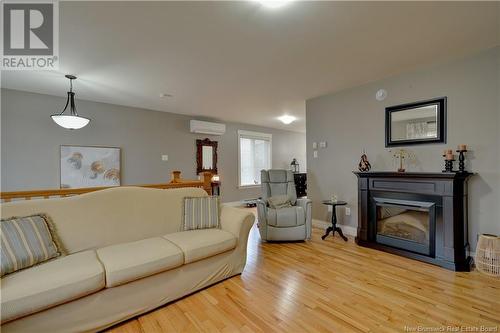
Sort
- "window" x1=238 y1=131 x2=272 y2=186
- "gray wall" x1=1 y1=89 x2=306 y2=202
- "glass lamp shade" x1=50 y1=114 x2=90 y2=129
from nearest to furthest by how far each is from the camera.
Result: "glass lamp shade" x1=50 y1=114 x2=90 y2=129 → "gray wall" x1=1 y1=89 x2=306 y2=202 → "window" x1=238 y1=131 x2=272 y2=186

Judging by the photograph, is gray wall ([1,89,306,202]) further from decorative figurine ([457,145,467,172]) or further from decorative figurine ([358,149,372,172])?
decorative figurine ([457,145,467,172])

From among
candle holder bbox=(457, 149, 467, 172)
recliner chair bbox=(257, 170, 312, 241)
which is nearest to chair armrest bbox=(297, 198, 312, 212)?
recliner chair bbox=(257, 170, 312, 241)

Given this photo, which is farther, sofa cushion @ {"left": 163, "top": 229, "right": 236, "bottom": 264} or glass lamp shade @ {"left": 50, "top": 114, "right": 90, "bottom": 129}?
glass lamp shade @ {"left": 50, "top": 114, "right": 90, "bottom": 129}

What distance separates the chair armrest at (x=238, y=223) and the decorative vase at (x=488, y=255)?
2.36 meters

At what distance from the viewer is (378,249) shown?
304 centimetres

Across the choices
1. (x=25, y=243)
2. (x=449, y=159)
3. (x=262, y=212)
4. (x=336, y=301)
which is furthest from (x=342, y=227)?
(x=25, y=243)

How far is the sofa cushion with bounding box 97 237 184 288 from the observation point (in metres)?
1.66

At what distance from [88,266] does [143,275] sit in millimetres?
376

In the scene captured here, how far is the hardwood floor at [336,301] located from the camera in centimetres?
165

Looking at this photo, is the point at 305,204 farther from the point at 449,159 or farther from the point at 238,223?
the point at 449,159

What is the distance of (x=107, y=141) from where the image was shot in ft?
14.0

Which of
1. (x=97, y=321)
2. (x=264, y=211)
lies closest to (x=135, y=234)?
(x=97, y=321)

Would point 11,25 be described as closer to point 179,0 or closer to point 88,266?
point 179,0

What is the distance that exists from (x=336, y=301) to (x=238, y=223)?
1140mm
